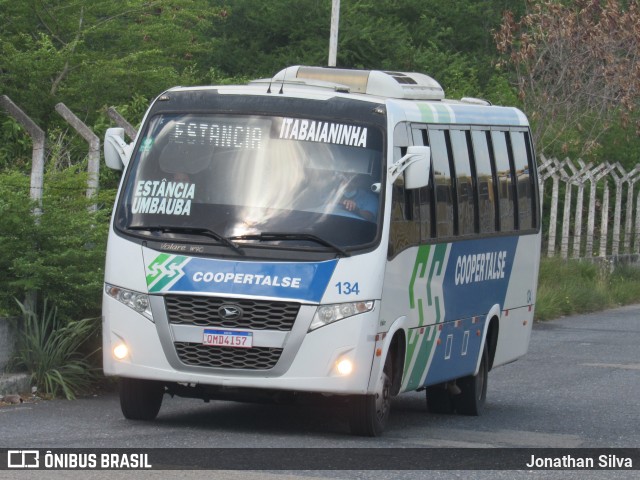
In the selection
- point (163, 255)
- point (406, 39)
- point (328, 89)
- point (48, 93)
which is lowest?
point (406, 39)

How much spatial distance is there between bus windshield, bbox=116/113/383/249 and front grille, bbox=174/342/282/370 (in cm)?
75

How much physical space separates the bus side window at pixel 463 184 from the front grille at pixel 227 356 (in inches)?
124

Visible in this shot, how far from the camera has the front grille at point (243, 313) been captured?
37.1ft

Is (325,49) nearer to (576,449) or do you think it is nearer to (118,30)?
(118,30)

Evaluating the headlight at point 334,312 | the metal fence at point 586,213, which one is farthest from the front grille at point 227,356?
the metal fence at point 586,213

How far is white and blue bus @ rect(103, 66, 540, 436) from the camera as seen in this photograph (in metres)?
11.3

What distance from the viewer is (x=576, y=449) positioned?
11898 mm

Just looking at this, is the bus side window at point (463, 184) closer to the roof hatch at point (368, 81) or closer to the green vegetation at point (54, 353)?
the roof hatch at point (368, 81)

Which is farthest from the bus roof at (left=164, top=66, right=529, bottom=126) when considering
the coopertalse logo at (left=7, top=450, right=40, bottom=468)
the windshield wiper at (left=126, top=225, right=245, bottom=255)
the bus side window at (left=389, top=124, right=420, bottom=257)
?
the coopertalse logo at (left=7, top=450, right=40, bottom=468)

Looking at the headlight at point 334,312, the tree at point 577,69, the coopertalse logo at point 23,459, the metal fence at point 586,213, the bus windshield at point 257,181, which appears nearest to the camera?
the coopertalse logo at point 23,459

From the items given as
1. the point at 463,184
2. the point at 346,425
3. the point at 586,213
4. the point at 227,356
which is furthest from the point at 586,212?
the point at 227,356

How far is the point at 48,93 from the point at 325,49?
18430 mm

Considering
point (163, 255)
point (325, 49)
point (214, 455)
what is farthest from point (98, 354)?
point (325, 49)

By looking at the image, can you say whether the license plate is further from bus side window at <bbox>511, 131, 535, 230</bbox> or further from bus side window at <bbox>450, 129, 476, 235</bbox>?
bus side window at <bbox>511, 131, 535, 230</bbox>
